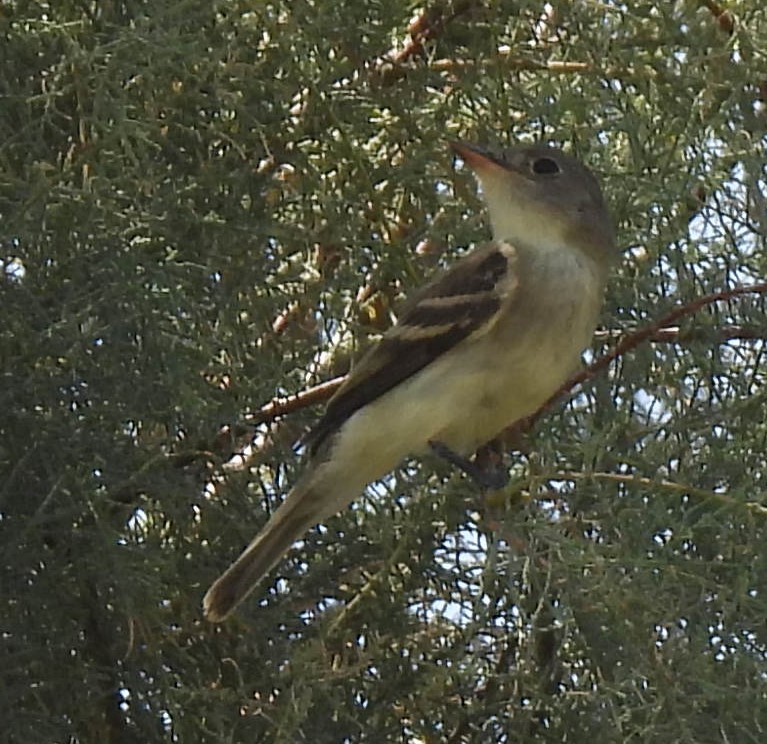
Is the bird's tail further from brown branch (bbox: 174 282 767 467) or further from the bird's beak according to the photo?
the bird's beak

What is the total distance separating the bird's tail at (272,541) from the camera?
1.30m

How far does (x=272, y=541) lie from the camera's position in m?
1.37

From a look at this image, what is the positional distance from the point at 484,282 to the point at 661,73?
259 mm

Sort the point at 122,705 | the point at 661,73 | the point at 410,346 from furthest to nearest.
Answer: the point at 410,346 < the point at 661,73 < the point at 122,705

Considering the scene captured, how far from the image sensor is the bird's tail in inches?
51.3

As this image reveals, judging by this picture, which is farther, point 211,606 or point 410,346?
point 410,346

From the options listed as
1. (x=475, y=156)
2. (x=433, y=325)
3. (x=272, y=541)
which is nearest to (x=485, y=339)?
(x=433, y=325)

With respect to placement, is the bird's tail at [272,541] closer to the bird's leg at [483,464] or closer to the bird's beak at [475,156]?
the bird's leg at [483,464]

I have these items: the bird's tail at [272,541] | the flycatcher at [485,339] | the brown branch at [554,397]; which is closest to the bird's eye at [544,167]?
the flycatcher at [485,339]

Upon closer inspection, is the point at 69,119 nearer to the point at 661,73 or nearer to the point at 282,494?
the point at 282,494

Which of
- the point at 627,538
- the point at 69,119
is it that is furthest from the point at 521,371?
the point at 69,119

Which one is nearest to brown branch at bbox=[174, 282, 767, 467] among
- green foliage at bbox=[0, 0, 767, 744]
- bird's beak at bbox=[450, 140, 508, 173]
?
green foliage at bbox=[0, 0, 767, 744]

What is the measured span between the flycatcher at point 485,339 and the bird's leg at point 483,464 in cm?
1

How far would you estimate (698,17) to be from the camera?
144cm
